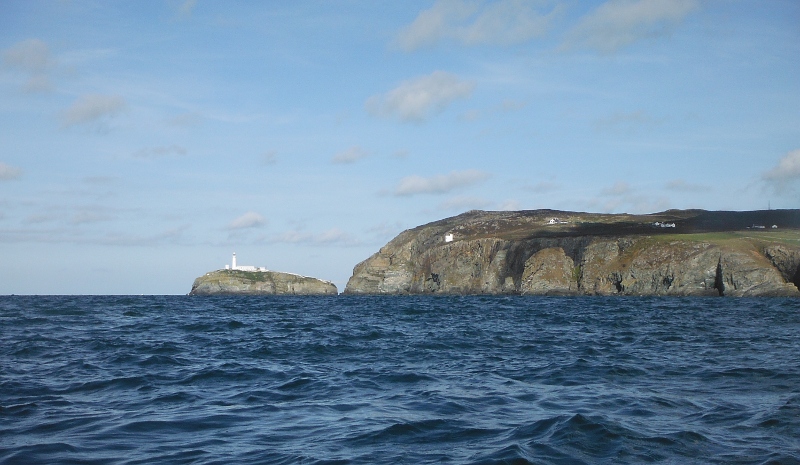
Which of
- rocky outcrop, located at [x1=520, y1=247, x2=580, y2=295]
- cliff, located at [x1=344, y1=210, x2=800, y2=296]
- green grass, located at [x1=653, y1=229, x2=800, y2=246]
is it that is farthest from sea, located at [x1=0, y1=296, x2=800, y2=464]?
rocky outcrop, located at [x1=520, y1=247, x2=580, y2=295]

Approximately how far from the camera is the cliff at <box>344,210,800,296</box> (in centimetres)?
12194

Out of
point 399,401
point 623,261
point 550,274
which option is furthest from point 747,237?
point 399,401

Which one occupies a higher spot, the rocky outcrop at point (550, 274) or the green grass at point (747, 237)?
the green grass at point (747, 237)

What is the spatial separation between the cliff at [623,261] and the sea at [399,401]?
10460cm

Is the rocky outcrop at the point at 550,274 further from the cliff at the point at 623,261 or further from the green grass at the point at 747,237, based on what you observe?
the green grass at the point at 747,237

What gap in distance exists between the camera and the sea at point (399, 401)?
11477 millimetres

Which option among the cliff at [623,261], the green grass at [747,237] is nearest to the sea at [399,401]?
the cliff at [623,261]

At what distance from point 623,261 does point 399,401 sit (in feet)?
446

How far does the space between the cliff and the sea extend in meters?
105

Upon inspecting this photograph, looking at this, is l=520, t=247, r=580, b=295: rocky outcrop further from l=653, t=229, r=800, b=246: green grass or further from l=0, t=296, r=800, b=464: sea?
l=0, t=296, r=800, b=464: sea

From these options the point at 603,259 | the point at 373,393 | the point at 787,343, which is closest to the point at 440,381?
the point at 373,393

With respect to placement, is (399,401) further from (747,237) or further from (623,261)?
(747,237)

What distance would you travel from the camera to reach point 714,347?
87.9ft

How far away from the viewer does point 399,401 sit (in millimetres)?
16031
